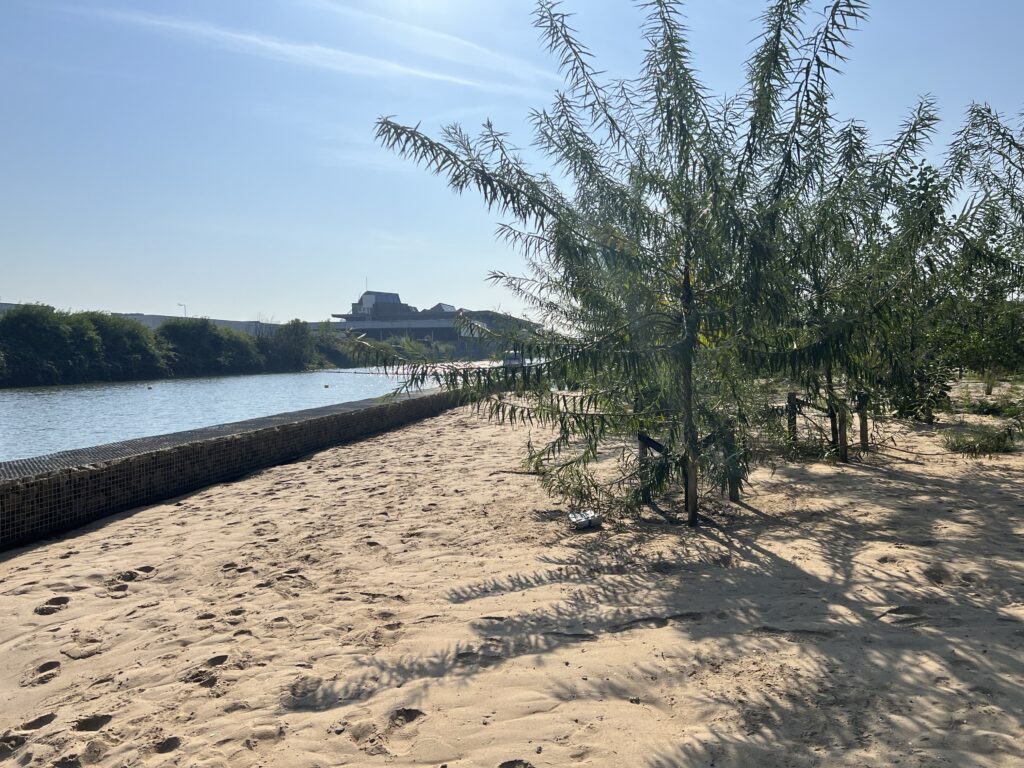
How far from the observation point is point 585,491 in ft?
21.2

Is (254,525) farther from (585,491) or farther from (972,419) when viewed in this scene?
(972,419)

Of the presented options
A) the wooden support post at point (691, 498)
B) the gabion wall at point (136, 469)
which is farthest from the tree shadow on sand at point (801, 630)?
the gabion wall at point (136, 469)

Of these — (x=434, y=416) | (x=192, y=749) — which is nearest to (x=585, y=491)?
(x=192, y=749)

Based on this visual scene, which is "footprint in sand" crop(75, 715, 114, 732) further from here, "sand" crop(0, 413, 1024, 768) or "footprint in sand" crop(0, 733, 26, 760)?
"footprint in sand" crop(0, 733, 26, 760)

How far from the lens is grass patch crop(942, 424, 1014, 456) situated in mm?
8255

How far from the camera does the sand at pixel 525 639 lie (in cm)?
281

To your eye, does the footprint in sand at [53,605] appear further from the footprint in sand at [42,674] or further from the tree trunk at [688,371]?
the tree trunk at [688,371]

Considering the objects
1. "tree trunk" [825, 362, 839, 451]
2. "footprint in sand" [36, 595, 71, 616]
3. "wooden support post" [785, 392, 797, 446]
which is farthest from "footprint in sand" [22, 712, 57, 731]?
"wooden support post" [785, 392, 797, 446]

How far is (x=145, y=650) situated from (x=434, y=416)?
14.9 metres

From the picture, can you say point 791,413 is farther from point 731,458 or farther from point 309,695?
point 309,695

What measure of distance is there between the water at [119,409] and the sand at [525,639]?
74.3 inches

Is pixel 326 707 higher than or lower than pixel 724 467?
lower

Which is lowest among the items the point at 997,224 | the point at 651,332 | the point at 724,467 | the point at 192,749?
the point at 192,749

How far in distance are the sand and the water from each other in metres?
1.89
